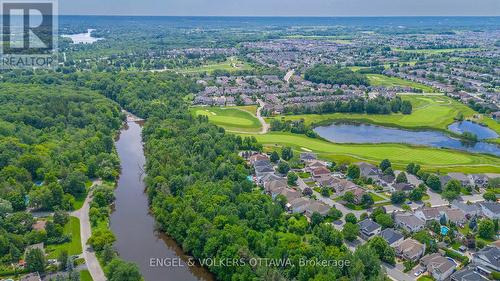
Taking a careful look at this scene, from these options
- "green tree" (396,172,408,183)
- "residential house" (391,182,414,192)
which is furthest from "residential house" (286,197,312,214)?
"green tree" (396,172,408,183)

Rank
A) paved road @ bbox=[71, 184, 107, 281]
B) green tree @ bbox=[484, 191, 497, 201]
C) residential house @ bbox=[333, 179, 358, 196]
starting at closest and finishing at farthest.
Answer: paved road @ bbox=[71, 184, 107, 281] → green tree @ bbox=[484, 191, 497, 201] → residential house @ bbox=[333, 179, 358, 196]

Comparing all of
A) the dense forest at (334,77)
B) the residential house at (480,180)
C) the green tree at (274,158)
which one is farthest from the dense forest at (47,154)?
the dense forest at (334,77)

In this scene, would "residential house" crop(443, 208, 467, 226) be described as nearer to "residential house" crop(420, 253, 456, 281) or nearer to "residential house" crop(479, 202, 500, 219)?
"residential house" crop(479, 202, 500, 219)

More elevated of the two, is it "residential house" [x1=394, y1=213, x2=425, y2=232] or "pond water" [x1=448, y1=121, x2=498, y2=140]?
"pond water" [x1=448, y1=121, x2=498, y2=140]

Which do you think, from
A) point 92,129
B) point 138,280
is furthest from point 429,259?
point 92,129

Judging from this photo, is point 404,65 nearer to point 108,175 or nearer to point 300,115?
point 300,115

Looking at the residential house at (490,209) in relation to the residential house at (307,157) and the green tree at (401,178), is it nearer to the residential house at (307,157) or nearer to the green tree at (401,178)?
the green tree at (401,178)
